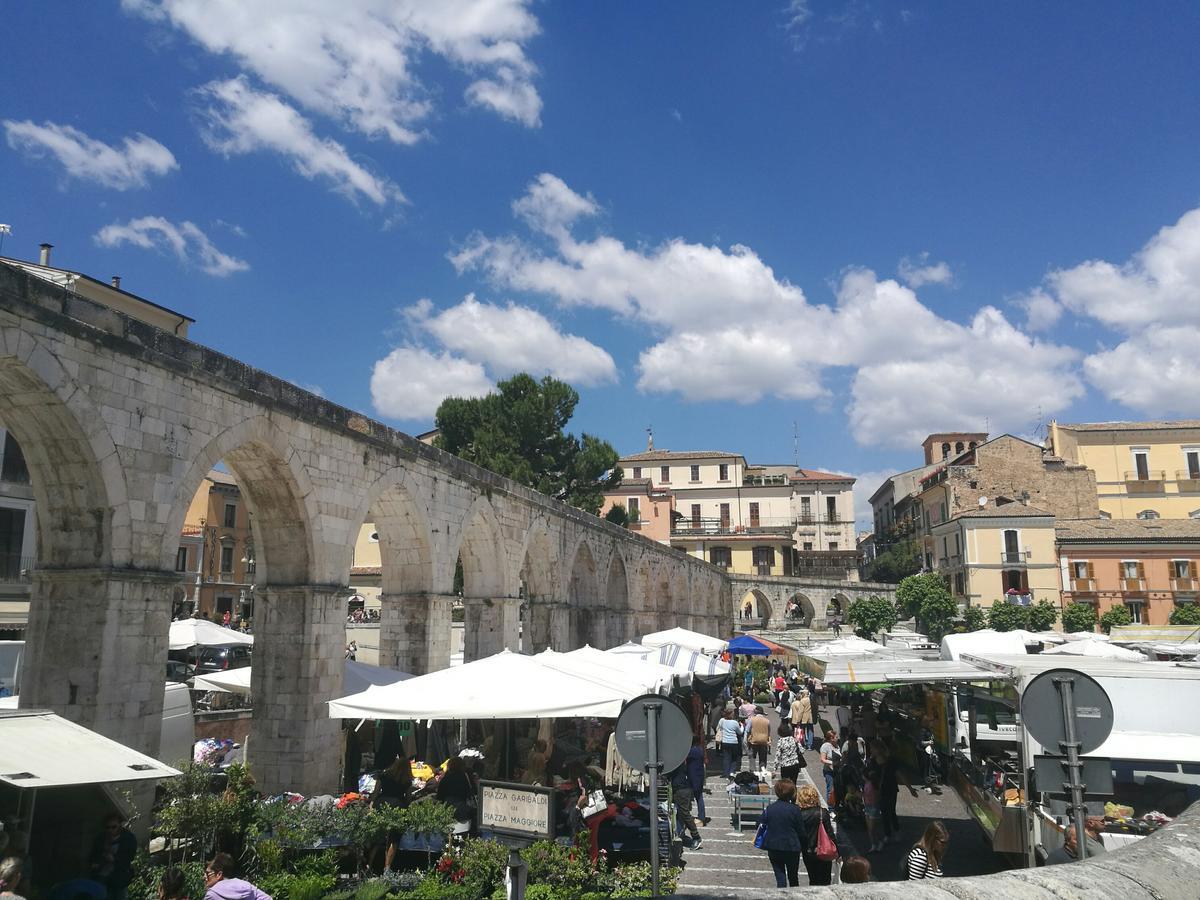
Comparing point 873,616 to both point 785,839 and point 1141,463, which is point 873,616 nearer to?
point 1141,463

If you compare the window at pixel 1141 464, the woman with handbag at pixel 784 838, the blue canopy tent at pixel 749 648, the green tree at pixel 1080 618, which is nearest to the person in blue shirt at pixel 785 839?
the woman with handbag at pixel 784 838

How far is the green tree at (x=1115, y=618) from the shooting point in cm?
3675

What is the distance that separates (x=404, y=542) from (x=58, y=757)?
8802 millimetres

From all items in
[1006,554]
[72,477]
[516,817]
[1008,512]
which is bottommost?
[516,817]

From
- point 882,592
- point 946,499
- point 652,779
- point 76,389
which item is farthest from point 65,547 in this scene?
point 882,592

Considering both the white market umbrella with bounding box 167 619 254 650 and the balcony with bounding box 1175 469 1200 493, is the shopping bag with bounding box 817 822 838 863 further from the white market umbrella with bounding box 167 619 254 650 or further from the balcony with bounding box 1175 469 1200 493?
the balcony with bounding box 1175 469 1200 493

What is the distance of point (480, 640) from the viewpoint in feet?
54.6

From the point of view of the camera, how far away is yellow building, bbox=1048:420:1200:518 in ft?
161

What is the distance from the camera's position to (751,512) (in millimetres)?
63500

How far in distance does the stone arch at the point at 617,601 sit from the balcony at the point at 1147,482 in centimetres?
3680

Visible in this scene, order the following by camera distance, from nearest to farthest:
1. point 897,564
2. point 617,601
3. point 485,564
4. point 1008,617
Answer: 1. point 485,564
2. point 617,601
3. point 1008,617
4. point 897,564

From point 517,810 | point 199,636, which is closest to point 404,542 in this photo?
point 199,636

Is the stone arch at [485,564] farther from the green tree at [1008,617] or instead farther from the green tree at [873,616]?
the green tree at [873,616]

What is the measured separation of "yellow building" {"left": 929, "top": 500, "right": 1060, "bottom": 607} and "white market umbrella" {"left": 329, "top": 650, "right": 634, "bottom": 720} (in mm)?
38851
